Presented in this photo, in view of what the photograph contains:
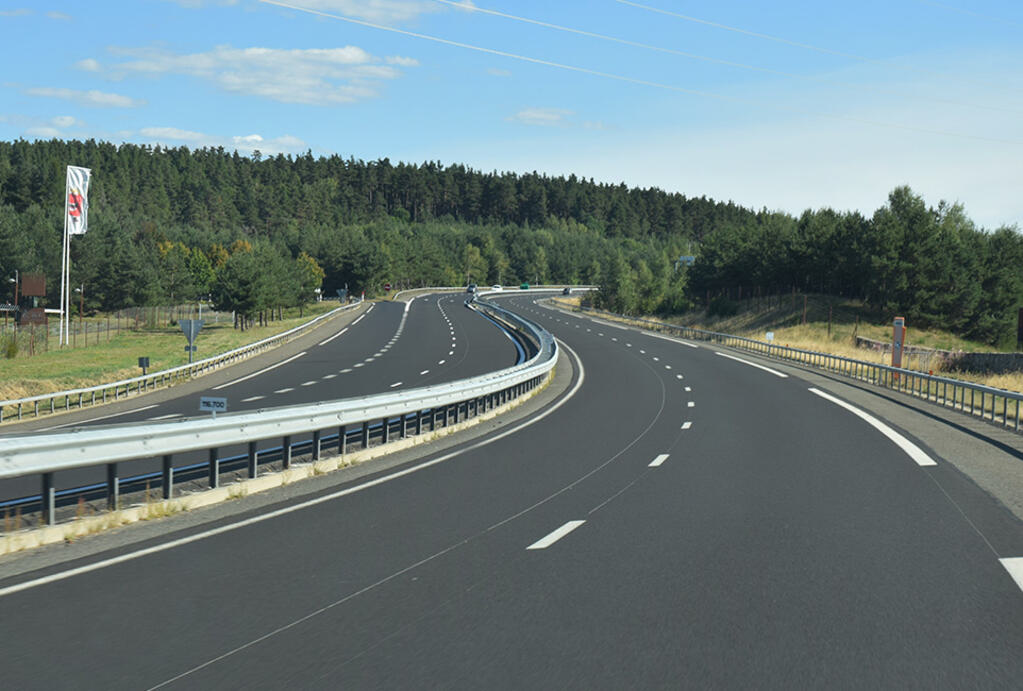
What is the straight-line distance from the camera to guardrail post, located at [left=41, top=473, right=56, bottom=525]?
8930mm

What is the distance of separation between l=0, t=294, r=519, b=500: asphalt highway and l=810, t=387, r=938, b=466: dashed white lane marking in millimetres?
11138

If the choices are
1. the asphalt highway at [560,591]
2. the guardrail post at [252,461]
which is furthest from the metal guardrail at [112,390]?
the asphalt highway at [560,591]

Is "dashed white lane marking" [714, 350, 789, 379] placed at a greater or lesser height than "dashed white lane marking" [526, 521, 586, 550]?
lesser

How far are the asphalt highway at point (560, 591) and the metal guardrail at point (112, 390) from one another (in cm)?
2081

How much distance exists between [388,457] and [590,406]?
1132 cm

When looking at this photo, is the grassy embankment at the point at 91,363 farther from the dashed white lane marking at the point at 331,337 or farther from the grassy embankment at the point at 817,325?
the grassy embankment at the point at 817,325

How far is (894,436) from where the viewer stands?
19.1 metres

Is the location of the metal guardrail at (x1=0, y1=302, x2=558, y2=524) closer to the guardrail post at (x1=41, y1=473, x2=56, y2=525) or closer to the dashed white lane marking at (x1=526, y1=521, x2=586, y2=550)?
the guardrail post at (x1=41, y1=473, x2=56, y2=525)

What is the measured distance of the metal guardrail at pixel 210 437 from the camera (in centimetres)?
890

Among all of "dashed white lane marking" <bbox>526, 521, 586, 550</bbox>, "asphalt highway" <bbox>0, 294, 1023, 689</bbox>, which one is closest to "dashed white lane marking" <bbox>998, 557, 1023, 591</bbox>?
"asphalt highway" <bbox>0, 294, 1023, 689</bbox>

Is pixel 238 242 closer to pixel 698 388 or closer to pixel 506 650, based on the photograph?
pixel 698 388

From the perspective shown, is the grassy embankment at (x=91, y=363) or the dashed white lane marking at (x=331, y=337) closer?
the grassy embankment at (x=91, y=363)

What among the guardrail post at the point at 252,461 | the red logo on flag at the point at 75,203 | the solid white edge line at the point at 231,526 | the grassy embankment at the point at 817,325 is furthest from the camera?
the grassy embankment at the point at 817,325

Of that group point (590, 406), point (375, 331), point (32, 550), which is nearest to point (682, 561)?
point (32, 550)
